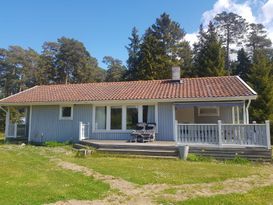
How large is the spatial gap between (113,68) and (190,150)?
56.6m

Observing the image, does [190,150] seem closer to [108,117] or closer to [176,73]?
[108,117]

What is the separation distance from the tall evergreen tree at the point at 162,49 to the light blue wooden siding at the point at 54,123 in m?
20.2

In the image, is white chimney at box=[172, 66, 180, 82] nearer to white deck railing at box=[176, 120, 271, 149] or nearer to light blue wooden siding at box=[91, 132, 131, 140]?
light blue wooden siding at box=[91, 132, 131, 140]

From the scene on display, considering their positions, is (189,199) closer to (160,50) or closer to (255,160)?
(255,160)

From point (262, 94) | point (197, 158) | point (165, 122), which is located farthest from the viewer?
point (262, 94)

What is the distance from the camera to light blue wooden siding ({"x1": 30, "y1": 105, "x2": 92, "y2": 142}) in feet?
56.4

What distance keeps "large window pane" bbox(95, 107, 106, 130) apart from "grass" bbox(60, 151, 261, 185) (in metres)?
5.13

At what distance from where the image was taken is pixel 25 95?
19.8m

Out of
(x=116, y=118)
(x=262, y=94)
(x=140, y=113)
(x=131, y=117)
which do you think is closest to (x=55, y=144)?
(x=116, y=118)

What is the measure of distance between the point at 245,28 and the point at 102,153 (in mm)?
48528

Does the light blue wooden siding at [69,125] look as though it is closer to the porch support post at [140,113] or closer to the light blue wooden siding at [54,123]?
the light blue wooden siding at [54,123]

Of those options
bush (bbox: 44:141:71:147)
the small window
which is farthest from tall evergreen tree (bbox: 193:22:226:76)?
bush (bbox: 44:141:71:147)

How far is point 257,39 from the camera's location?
5200cm

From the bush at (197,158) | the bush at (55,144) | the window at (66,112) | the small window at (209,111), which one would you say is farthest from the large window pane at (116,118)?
the bush at (197,158)
